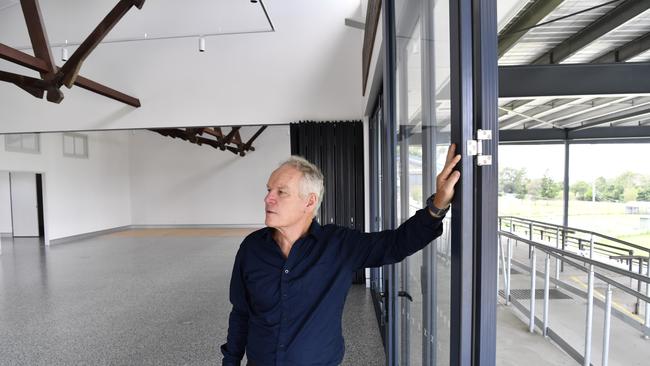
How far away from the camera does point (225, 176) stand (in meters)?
13.9

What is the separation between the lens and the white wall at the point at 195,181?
13.8 meters

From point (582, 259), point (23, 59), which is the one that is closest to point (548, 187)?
point (582, 259)

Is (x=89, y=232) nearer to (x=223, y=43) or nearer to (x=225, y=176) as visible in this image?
(x=225, y=176)

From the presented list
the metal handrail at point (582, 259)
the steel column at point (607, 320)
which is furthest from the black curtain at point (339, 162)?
the steel column at point (607, 320)

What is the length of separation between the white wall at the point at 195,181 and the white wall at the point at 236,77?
23.6 ft

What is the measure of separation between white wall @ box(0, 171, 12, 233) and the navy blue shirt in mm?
15165

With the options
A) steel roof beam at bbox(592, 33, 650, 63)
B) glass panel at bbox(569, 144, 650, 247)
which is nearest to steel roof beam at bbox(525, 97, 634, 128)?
glass panel at bbox(569, 144, 650, 247)

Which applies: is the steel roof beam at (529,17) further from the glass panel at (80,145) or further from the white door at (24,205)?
the white door at (24,205)

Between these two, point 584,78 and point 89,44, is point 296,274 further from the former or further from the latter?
point 89,44

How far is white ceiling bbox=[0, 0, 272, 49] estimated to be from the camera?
635 cm

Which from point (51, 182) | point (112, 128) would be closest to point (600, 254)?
point (112, 128)

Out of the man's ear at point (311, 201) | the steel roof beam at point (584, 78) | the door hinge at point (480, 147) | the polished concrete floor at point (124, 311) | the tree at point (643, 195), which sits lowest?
the polished concrete floor at point (124, 311)

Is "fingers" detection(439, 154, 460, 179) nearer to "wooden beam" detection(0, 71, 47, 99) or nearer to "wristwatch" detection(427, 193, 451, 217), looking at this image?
"wristwatch" detection(427, 193, 451, 217)

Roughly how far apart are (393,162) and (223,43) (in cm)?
539
